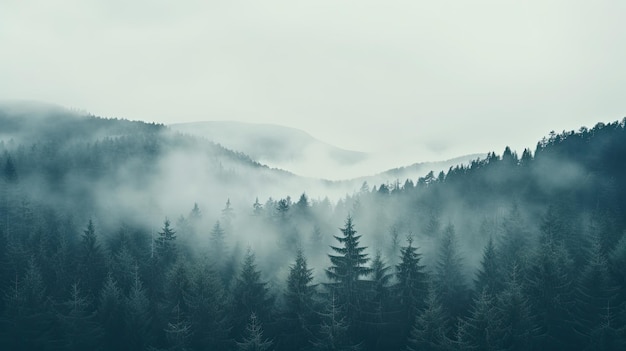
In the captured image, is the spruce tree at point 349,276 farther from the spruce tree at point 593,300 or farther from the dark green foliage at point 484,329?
the spruce tree at point 593,300

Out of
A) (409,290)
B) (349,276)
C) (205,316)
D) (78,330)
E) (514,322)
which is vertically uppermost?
(349,276)

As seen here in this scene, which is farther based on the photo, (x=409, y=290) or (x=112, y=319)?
(x=112, y=319)

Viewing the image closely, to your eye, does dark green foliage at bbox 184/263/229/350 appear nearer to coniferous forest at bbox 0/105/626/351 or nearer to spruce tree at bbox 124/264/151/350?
coniferous forest at bbox 0/105/626/351

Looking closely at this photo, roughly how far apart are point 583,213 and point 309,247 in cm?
4962

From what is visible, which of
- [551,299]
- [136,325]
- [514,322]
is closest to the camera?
[514,322]

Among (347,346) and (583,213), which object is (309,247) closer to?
(347,346)

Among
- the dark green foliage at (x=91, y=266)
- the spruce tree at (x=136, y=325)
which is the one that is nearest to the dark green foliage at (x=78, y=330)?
the spruce tree at (x=136, y=325)

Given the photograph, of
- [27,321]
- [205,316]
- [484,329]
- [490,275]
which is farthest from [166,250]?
[484,329]

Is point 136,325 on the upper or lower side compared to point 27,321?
upper

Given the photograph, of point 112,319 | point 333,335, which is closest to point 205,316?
point 112,319

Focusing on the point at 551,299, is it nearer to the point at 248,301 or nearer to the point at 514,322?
the point at 514,322

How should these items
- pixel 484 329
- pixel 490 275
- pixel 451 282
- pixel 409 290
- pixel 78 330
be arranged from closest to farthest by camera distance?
pixel 484 329 < pixel 409 290 < pixel 78 330 < pixel 490 275 < pixel 451 282

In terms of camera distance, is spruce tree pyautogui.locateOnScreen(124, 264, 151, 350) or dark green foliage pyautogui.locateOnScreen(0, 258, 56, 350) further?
dark green foliage pyautogui.locateOnScreen(0, 258, 56, 350)

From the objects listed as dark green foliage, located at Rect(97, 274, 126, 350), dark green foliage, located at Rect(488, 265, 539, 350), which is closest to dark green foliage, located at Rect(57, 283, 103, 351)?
dark green foliage, located at Rect(97, 274, 126, 350)
